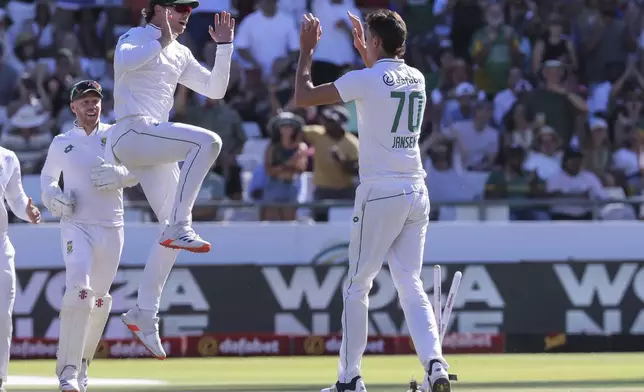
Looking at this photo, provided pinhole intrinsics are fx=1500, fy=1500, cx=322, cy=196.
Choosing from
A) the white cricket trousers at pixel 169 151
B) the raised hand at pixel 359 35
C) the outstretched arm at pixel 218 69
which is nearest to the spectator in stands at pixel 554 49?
the outstretched arm at pixel 218 69

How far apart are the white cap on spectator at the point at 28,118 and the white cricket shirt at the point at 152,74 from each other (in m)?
7.10

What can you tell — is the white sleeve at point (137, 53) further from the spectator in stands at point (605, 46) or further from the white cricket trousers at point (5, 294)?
the spectator in stands at point (605, 46)

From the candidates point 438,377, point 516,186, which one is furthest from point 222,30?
point 516,186

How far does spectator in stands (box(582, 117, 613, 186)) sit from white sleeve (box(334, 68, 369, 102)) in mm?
8346

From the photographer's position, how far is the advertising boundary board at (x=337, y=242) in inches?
617

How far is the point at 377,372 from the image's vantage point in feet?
42.5

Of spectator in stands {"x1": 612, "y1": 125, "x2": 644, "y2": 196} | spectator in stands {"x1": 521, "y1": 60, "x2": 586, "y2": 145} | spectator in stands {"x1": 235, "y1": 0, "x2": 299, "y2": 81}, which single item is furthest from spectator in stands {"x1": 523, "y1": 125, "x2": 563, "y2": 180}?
spectator in stands {"x1": 235, "y1": 0, "x2": 299, "y2": 81}

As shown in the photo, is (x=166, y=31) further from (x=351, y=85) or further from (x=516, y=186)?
(x=516, y=186)

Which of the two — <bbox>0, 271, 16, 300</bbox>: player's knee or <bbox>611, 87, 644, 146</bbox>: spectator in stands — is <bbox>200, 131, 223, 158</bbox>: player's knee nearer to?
<bbox>0, 271, 16, 300</bbox>: player's knee

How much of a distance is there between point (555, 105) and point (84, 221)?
8822 millimetres

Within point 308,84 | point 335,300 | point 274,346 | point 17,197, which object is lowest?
point 274,346

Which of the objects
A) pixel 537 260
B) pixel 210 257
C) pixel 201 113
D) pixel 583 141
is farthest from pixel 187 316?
pixel 583 141

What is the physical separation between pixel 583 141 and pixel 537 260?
7.60 feet

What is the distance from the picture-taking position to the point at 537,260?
1580cm
